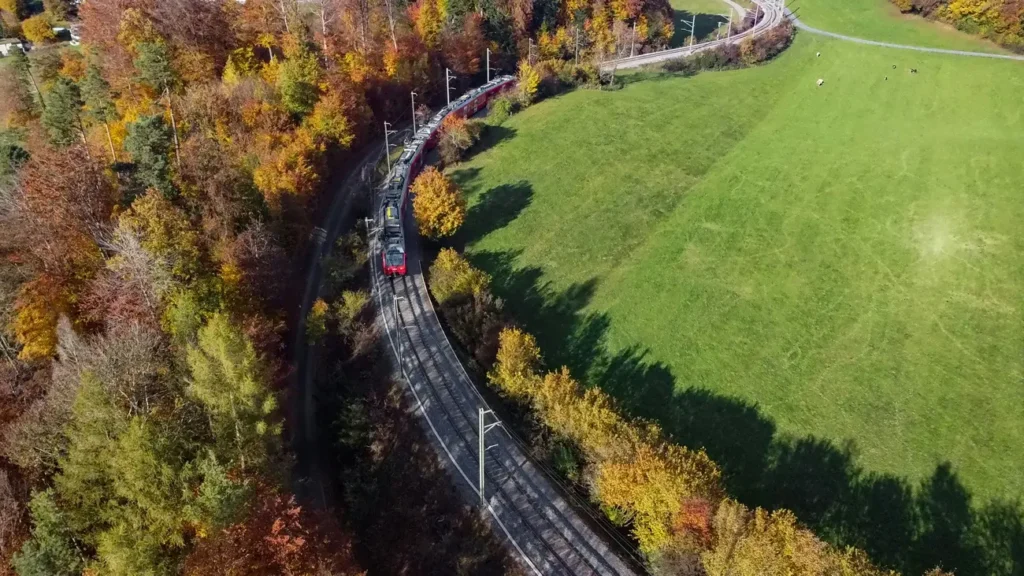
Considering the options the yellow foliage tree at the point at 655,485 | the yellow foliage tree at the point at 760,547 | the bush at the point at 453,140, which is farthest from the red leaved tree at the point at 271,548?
the bush at the point at 453,140

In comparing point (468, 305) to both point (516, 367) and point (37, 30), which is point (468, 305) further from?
point (37, 30)

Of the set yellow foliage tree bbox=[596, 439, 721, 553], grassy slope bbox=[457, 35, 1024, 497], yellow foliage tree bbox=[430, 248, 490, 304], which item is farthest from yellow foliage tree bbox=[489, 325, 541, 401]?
yellow foliage tree bbox=[430, 248, 490, 304]

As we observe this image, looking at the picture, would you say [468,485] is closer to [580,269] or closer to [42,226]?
[580,269]

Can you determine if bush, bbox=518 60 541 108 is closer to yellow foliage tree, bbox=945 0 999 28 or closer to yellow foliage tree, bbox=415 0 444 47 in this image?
yellow foliage tree, bbox=415 0 444 47

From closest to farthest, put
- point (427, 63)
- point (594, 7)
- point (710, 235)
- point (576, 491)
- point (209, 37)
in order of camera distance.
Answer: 1. point (576, 491)
2. point (710, 235)
3. point (209, 37)
4. point (427, 63)
5. point (594, 7)

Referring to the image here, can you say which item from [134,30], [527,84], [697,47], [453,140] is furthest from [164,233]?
[697,47]

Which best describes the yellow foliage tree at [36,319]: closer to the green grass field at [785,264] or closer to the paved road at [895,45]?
the green grass field at [785,264]

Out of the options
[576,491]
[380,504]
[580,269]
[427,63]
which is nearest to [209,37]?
[427,63]
